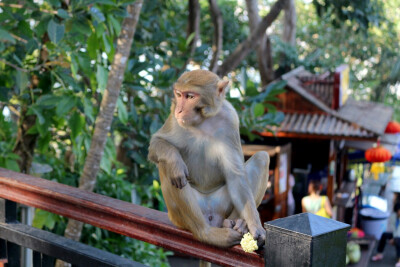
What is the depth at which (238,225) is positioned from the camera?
1452mm

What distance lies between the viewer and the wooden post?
0.86 meters

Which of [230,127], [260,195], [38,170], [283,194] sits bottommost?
[283,194]

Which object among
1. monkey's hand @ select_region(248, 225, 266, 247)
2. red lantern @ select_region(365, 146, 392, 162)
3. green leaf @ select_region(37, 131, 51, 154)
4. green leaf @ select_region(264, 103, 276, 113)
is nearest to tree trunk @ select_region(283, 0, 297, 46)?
red lantern @ select_region(365, 146, 392, 162)

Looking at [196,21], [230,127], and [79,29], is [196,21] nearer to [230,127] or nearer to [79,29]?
[79,29]

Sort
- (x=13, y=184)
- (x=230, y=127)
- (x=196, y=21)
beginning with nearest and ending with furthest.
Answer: (x=13, y=184)
(x=230, y=127)
(x=196, y=21)

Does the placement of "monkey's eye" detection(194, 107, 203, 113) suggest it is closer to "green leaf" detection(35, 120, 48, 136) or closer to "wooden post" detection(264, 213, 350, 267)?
"wooden post" detection(264, 213, 350, 267)

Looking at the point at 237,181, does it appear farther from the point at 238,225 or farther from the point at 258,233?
the point at 258,233

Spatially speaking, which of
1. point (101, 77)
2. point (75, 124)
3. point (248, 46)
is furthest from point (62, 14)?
point (248, 46)

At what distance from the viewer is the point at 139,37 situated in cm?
470

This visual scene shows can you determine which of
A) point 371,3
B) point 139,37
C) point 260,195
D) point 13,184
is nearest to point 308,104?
point 371,3

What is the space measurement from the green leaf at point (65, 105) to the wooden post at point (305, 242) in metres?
1.68

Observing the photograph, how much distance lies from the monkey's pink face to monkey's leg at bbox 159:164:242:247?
0.17 meters

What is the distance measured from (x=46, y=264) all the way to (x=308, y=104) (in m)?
6.00

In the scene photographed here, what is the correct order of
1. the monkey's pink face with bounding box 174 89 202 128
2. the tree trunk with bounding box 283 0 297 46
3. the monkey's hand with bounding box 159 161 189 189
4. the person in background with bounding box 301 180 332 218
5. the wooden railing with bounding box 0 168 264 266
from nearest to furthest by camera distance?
1. the wooden railing with bounding box 0 168 264 266
2. the monkey's hand with bounding box 159 161 189 189
3. the monkey's pink face with bounding box 174 89 202 128
4. the person in background with bounding box 301 180 332 218
5. the tree trunk with bounding box 283 0 297 46
